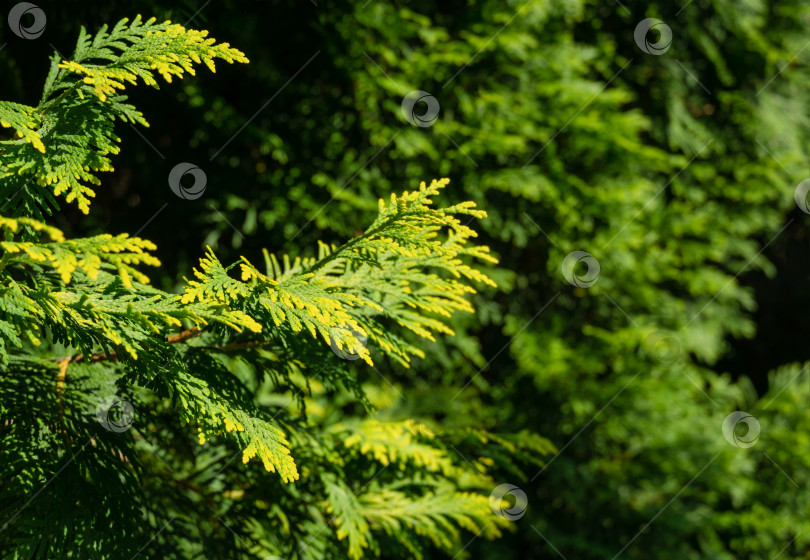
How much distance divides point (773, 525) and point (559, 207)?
8.79 feet

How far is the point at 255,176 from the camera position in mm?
3299

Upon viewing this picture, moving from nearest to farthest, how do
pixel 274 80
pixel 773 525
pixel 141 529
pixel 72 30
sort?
pixel 141 529, pixel 72 30, pixel 274 80, pixel 773 525

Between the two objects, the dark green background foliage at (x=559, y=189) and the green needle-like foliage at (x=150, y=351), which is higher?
the dark green background foliage at (x=559, y=189)

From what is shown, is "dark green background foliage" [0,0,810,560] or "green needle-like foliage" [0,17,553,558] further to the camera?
"dark green background foliage" [0,0,810,560]

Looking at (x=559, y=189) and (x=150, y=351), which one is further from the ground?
(x=559, y=189)

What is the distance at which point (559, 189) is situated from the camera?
3.85 meters

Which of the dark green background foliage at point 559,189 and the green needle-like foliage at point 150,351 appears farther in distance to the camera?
the dark green background foliage at point 559,189

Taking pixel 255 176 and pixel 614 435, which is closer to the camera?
pixel 255 176

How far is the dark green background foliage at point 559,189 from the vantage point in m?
3.26

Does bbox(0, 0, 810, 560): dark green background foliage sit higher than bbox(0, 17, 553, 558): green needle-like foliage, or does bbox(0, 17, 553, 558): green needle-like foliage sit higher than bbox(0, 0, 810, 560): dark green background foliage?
bbox(0, 0, 810, 560): dark green background foliage

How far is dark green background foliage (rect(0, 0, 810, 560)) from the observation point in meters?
3.26

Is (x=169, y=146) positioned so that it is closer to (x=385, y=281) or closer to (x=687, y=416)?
(x=385, y=281)

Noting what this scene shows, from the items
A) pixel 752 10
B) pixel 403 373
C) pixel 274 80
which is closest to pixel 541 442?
pixel 403 373

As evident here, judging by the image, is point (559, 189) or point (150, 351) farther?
point (559, 189)
